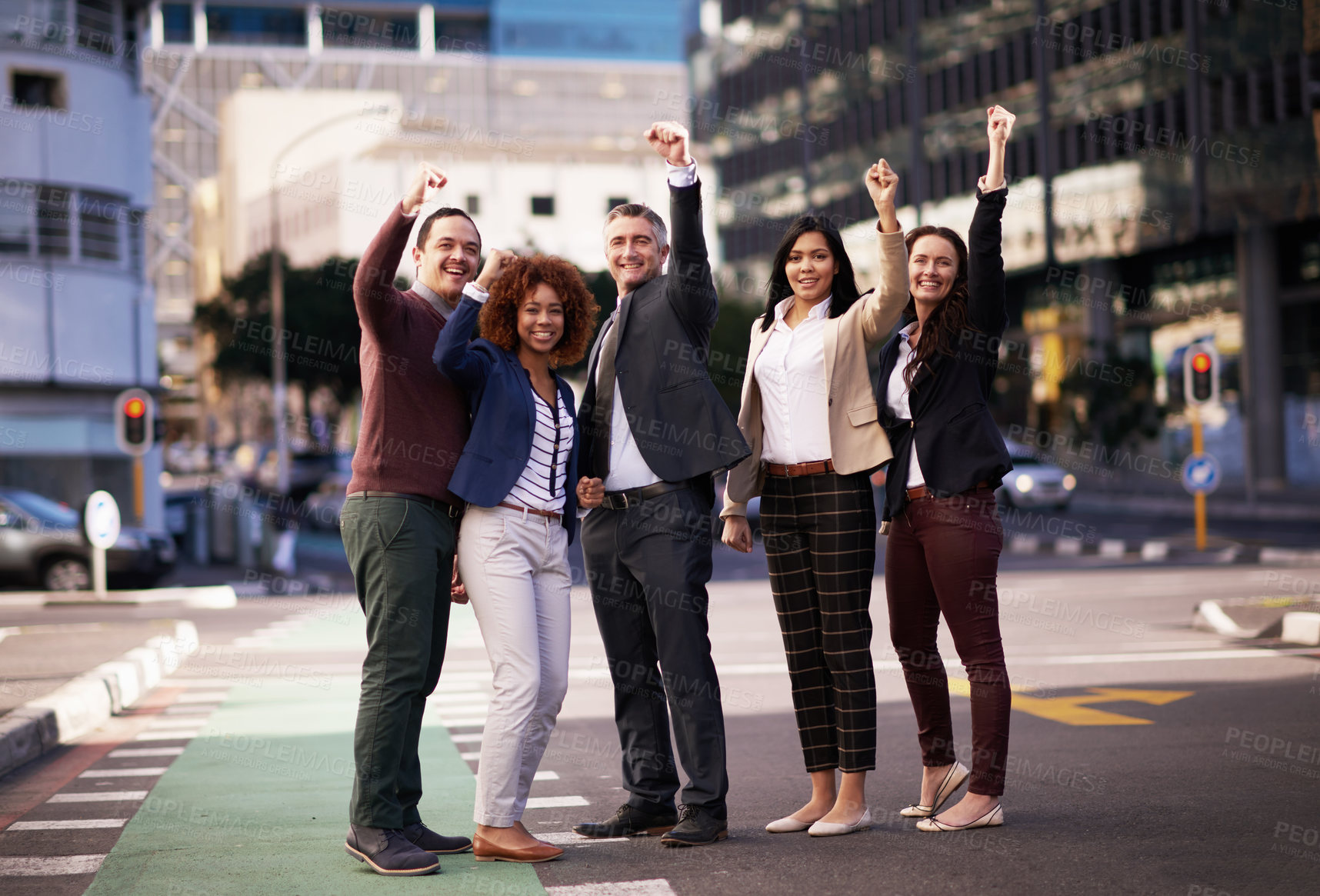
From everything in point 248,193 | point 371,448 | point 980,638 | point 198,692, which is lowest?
point 198,692

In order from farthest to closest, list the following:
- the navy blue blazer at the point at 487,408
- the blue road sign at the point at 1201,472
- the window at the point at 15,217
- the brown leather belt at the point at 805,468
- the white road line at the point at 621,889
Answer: the window at the point at 15,217 < the blue road sign at the point at 1201,472 < the brown leather belt at the point at 805,468 < the navy blue blazer at the point at 487,408 < the white road line at the point at 621,889

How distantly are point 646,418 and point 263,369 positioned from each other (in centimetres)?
5723

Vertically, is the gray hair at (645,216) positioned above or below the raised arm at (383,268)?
above

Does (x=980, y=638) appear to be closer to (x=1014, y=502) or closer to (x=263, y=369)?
(x=1014, y=502)

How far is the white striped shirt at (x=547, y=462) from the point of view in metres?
5.39

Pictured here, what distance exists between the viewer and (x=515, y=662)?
528 cm

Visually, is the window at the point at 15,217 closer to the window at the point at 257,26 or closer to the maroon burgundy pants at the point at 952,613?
the maroon burgundy pants at the point at 952,613

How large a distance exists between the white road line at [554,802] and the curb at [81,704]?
2911mm

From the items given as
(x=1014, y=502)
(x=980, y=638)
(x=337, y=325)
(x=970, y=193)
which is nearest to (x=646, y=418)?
(x=980, y=638)

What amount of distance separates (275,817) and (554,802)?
1127 millimetres

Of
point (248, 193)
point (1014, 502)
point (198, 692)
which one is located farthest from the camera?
point (248, 193)

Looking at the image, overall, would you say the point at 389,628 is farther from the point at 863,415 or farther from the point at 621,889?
the point at 863,415

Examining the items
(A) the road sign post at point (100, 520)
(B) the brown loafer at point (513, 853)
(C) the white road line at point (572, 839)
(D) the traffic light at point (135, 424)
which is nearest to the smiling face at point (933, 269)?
(C) the white road line at point (572, 839)

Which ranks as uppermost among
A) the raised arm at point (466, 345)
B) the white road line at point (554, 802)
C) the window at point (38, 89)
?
the window at point (38, 89)
